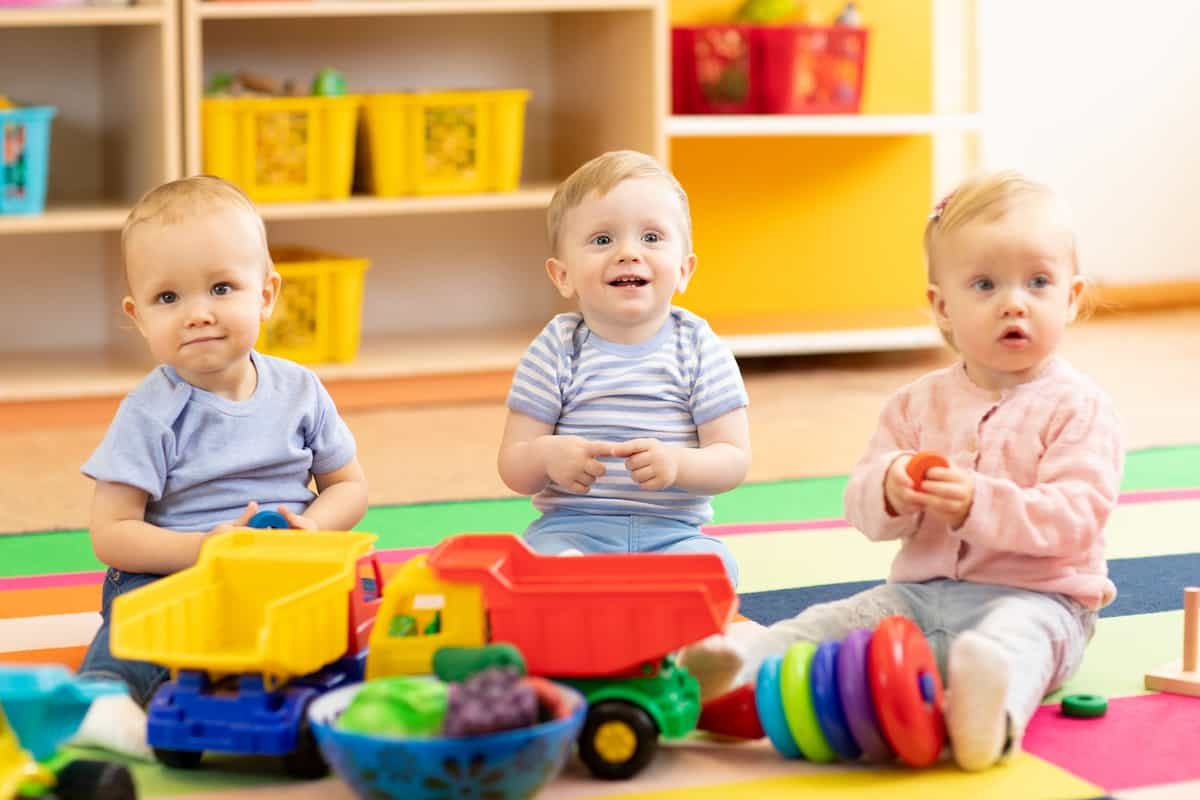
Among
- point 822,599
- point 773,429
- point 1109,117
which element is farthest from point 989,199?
point 1109,117

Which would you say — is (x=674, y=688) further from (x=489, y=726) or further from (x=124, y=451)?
(x=124, y=451)

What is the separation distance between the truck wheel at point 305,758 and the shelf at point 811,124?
1.64 meters

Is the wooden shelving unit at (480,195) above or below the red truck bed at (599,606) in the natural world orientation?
above

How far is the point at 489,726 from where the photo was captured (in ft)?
3.11

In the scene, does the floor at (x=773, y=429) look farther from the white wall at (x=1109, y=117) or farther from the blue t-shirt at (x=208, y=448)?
the blue t-shirt at (x=208, y=448)

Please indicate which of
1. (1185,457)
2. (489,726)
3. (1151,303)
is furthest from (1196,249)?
(489,726)

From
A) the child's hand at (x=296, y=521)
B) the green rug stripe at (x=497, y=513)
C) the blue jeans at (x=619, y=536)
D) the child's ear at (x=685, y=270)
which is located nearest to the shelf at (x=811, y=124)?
the green rug stripe at (x=497, y=513)

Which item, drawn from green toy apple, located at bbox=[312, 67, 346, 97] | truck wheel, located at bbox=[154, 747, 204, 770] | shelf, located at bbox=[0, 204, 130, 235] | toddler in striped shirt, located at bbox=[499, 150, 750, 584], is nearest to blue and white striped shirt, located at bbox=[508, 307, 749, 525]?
toddler in striped shirt, located at bbox=[499, 150, 750, 584]

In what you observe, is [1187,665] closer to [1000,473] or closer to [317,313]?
[1000,473]

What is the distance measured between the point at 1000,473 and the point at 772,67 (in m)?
1.55

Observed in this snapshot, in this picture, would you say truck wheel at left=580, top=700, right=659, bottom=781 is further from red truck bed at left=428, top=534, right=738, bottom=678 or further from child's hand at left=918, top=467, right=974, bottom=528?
child's hand at left=918, top=467, right=974, bottom=528

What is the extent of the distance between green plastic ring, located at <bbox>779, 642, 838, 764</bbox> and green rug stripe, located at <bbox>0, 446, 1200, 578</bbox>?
2.38 ft

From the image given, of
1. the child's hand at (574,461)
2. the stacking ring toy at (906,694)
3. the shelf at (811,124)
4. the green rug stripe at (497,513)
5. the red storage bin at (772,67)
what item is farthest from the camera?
the red storage bin at (772,67)

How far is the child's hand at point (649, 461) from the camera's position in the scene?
1360 millimetres
